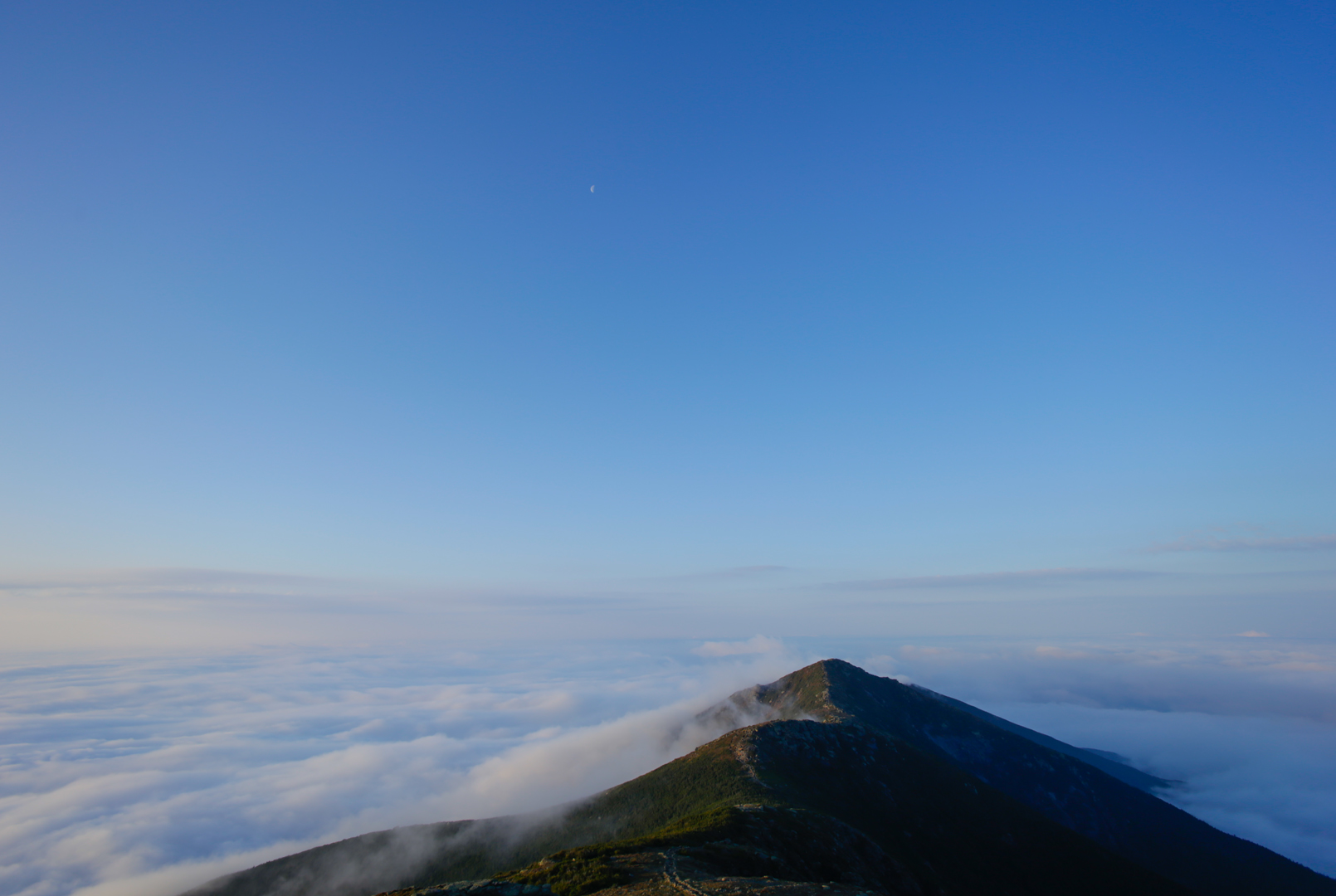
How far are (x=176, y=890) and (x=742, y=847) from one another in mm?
235793

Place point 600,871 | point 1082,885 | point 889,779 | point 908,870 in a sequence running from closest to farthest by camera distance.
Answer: point 600,871
point 908,870
point 1082,885
point 889,779

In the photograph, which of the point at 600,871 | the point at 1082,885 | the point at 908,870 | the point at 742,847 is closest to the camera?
the point at 600,871

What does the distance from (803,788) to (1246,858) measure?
629ft

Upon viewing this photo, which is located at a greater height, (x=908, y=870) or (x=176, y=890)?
(x=908, y=870)

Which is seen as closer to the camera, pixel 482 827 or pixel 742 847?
pixel 742 847

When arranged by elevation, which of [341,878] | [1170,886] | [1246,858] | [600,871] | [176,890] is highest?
[600,871]

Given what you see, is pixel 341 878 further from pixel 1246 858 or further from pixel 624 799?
pixel 1246 858

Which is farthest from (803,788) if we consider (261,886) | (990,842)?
(261,886)

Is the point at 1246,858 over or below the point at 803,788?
below

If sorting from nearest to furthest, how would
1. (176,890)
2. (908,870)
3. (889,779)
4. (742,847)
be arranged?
(742,847), (908,870), (889,779), (176,890)

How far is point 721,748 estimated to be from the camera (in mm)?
165875

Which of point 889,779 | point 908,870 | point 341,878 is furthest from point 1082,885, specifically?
point 341,878

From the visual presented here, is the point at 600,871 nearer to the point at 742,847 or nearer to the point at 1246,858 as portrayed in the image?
the point at 742,847

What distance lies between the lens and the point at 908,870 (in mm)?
110750
